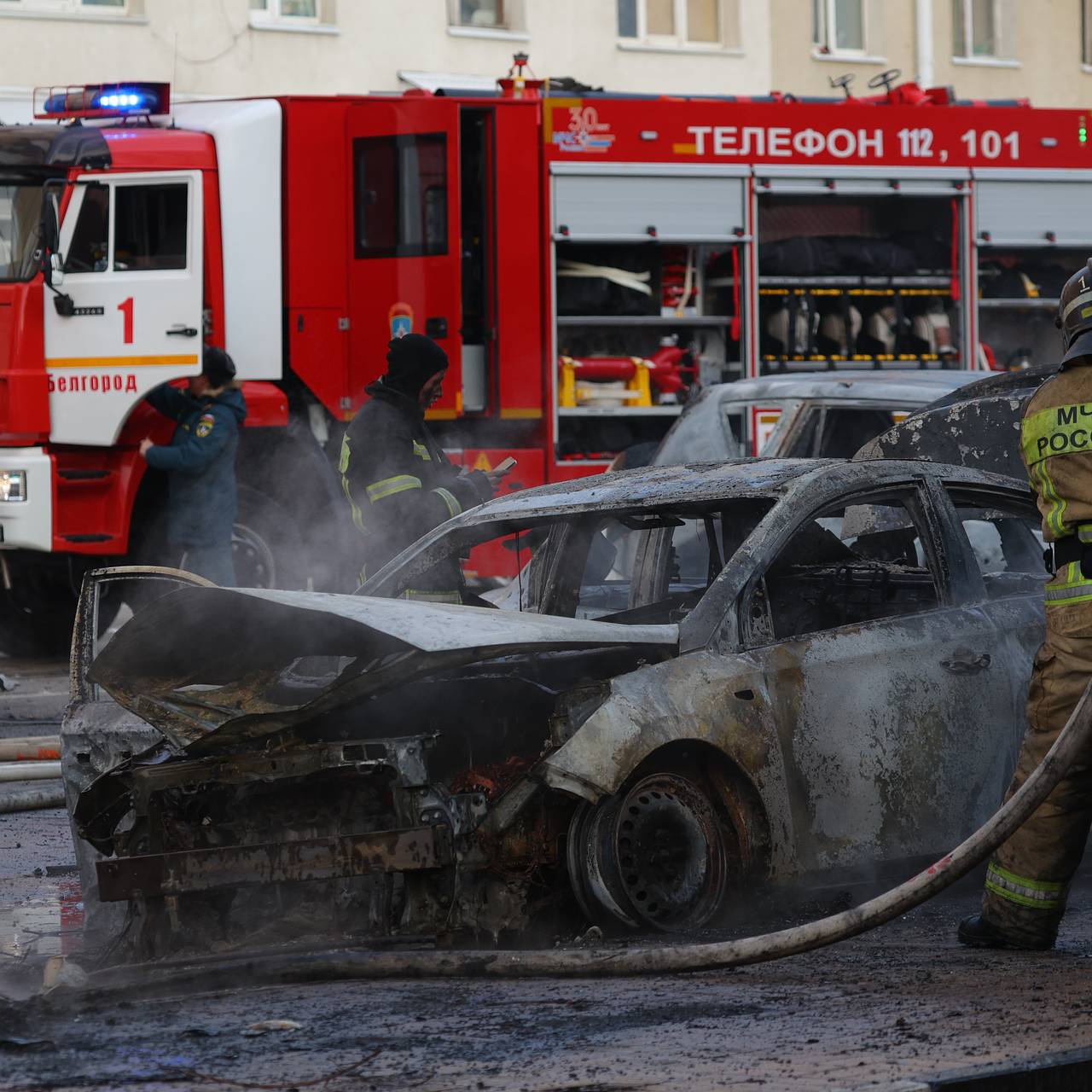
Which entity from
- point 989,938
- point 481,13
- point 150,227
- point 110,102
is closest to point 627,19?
point 481,13

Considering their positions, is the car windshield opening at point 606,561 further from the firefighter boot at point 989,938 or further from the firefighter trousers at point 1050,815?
the firefighter boot at point 989,938

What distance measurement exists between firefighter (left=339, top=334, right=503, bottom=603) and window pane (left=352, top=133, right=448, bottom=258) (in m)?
4.32

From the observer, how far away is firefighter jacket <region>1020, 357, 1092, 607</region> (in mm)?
4672

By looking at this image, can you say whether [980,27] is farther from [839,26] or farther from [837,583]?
[837,583]

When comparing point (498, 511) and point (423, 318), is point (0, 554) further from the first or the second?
point (498, 511)

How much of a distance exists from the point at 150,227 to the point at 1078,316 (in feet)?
22.7

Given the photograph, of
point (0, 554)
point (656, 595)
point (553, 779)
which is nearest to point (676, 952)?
point (553, 779)

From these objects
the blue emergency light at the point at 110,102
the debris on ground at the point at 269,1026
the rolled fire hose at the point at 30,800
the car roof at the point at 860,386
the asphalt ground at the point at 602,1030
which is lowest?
the asphalt ground at the point at 602,1030

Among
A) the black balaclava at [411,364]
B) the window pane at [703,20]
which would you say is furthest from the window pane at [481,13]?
the black balaclava at [411,364]

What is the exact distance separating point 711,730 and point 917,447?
2805 mm

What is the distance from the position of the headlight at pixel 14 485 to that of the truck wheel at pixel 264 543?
117 cm

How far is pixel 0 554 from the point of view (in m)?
10.9

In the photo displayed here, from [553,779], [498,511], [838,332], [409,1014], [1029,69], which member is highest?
[1029,69]

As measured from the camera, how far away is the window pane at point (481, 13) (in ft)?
69.2
